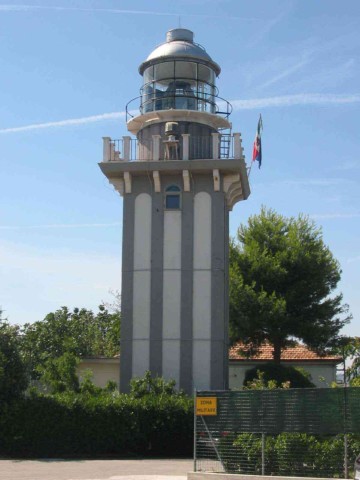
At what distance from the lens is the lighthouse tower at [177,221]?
87.5 feet

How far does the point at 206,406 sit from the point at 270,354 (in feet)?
78.0

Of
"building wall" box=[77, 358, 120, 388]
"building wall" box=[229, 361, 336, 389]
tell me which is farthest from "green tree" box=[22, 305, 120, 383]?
"building wall" box=[77, 358, 120, 388]

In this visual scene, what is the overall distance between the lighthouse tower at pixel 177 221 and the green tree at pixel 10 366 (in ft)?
12.9

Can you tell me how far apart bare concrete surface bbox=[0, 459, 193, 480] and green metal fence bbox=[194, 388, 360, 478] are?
4.19 feet

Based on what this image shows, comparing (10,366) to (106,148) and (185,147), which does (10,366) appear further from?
(185,147)

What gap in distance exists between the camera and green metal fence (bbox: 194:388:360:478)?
657 inches

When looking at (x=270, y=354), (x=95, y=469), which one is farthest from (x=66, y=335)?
(x=95, y=469)

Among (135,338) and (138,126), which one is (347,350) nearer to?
(135,338)

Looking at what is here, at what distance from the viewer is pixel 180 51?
28.5 metres

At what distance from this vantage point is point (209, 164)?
27.2 metres

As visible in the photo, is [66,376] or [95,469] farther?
[66,376]

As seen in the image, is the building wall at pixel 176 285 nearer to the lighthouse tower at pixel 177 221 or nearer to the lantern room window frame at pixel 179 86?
the lighthouse tower at pixel 177 221

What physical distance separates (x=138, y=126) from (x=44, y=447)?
12.4 metres

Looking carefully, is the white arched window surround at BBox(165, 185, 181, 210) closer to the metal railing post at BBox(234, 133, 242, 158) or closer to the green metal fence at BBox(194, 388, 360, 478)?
the metal railing post at BBox(234, 133, 242, 158)
